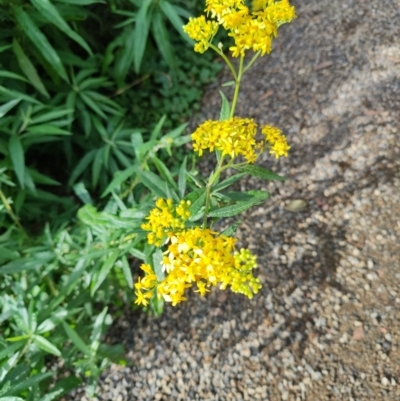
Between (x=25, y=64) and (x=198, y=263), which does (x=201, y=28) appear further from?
(x=25, y=64)

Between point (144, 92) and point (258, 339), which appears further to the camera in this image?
point (144, 92)

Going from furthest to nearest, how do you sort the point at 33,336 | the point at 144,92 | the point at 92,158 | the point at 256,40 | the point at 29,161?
the point at 144,92, the point at 29,161, the point at 92,158, the point at 33,336, the point at 256,40

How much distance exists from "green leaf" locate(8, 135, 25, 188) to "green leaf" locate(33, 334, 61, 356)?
648 millimetres

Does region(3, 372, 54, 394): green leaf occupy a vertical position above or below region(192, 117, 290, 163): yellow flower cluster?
below

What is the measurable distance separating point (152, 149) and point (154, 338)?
90cm

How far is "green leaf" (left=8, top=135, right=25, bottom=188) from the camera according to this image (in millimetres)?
2115

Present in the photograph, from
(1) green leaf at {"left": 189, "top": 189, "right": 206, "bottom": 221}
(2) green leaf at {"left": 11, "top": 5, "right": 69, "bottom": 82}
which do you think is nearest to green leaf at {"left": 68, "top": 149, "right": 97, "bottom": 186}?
(2) green leaf at {"left": 11, "top": 5, "right": 69, "bottom": 82}

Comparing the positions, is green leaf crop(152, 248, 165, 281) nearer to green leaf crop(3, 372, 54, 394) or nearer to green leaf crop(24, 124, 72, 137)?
green leaf crop(3, 372, 54, 394)

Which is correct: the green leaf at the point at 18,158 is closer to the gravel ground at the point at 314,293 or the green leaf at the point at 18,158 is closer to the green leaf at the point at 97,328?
the green leaf at the point at 97,328

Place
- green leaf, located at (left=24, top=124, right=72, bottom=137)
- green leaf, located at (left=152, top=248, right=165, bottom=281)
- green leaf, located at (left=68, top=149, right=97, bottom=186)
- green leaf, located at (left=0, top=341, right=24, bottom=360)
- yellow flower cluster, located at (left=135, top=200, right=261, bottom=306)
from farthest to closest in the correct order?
green leaf, located at (left=68, top=149, right=97, bottom=186) < green leaf, located at (left=24, top=124, right=72, bottom=137) < green leaf, located at (left=0, top=341, right=24, bottom=360) < green leaf, located at (left=152, top=248, right=165, bottom=281) < yellow flower cluster, located at (left=135, top=200, right=261, bottom=306)

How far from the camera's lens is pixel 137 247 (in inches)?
81.0

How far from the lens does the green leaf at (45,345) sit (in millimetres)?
1868

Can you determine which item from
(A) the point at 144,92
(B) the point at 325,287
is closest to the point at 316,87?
(A) the point at 144,92

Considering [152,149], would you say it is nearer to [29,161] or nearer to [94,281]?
[94,281]
